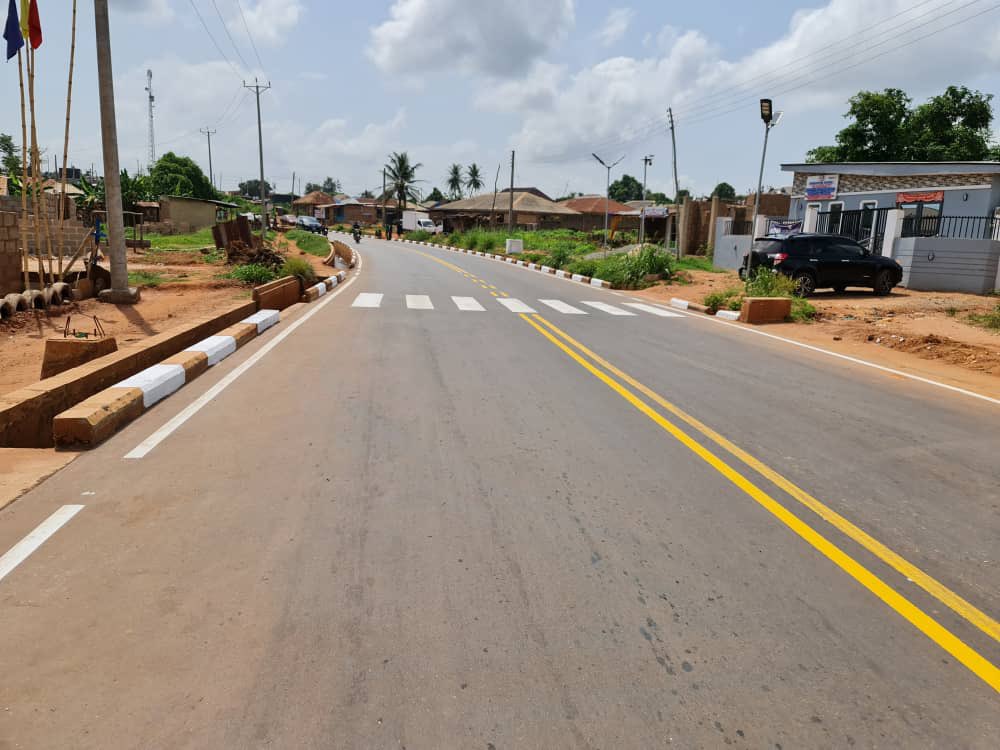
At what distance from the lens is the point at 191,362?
313 inches

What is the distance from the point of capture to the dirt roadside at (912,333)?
1066 centimetres

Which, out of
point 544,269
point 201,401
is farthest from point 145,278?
point 544,269

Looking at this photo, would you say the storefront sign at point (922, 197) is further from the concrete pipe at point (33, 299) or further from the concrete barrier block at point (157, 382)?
the concrete pipe at point (33, 299)

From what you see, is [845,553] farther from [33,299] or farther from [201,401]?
[33,299]

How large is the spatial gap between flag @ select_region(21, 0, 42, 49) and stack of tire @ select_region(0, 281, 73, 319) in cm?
458

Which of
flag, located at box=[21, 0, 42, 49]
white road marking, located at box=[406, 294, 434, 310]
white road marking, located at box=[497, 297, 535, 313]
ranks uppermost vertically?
flag, located at box=[21, 0, 42, 49]

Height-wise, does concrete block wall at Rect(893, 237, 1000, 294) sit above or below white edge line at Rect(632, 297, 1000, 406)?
above

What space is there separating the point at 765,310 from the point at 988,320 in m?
4.27

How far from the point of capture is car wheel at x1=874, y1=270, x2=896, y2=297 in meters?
19.6

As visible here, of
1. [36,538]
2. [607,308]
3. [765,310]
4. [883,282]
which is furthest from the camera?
[883,282]

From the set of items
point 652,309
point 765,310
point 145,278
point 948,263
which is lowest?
point 652,309

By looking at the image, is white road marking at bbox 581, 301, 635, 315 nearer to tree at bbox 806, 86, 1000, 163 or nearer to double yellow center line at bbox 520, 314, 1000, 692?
double yellow center line at bbox 520, 314, 1000, 692

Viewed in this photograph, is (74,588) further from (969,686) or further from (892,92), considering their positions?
(892,92)

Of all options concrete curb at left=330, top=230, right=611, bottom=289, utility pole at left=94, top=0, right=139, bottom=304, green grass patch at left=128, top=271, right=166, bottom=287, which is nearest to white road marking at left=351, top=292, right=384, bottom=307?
utility pole at left=94, top=0, right=139, bottom=304
